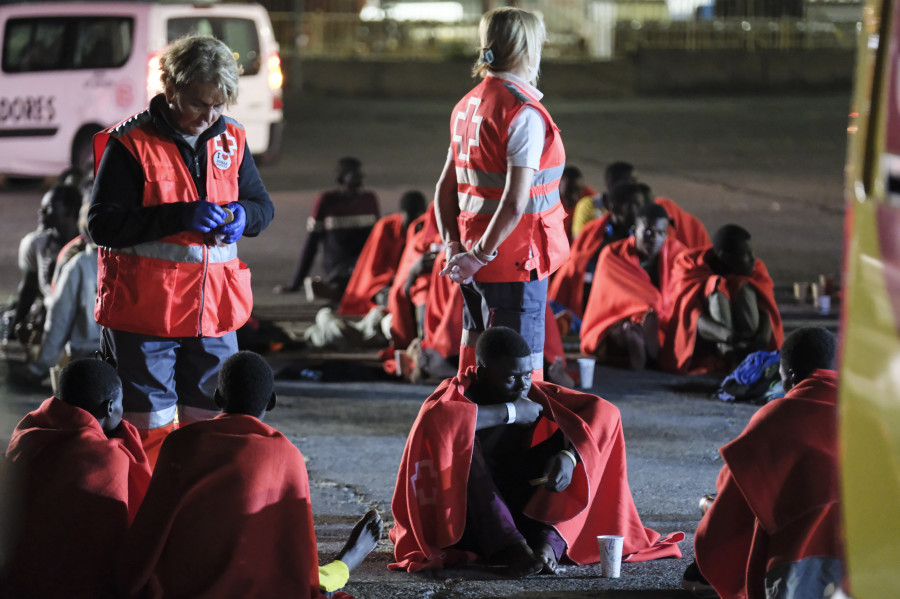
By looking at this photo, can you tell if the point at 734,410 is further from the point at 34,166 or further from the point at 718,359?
the point at 34,166

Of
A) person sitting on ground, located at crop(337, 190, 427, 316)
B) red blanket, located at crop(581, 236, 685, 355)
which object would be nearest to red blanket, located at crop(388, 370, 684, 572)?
red blanket, located at crop(581, 236, 685, 355)

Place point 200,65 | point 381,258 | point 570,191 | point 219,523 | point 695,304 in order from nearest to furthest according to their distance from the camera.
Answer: point 219,523
point 200,65
point 695,304
point 381,258
point 570,191

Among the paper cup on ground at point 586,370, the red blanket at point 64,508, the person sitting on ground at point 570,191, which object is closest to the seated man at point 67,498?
the red blanket at point 64,508

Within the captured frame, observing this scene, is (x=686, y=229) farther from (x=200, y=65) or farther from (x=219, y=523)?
(x=219, y=523)

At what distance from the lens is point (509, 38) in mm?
4738

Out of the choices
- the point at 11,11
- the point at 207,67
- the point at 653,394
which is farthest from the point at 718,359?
the point at 11,11

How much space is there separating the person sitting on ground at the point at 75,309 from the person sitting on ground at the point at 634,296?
2.88 metres

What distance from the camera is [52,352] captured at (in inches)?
266

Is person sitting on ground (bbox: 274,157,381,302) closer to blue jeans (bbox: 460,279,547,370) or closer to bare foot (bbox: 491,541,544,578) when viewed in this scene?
blue jeans (bbox: 460,279,547,370)

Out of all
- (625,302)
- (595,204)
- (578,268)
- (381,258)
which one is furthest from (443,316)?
(595,204)

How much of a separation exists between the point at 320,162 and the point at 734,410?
1219cm

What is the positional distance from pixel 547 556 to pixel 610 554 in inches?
8.0

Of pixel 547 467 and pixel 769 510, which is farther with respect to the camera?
pixel 547 467

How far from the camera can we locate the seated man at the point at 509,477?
431cm
